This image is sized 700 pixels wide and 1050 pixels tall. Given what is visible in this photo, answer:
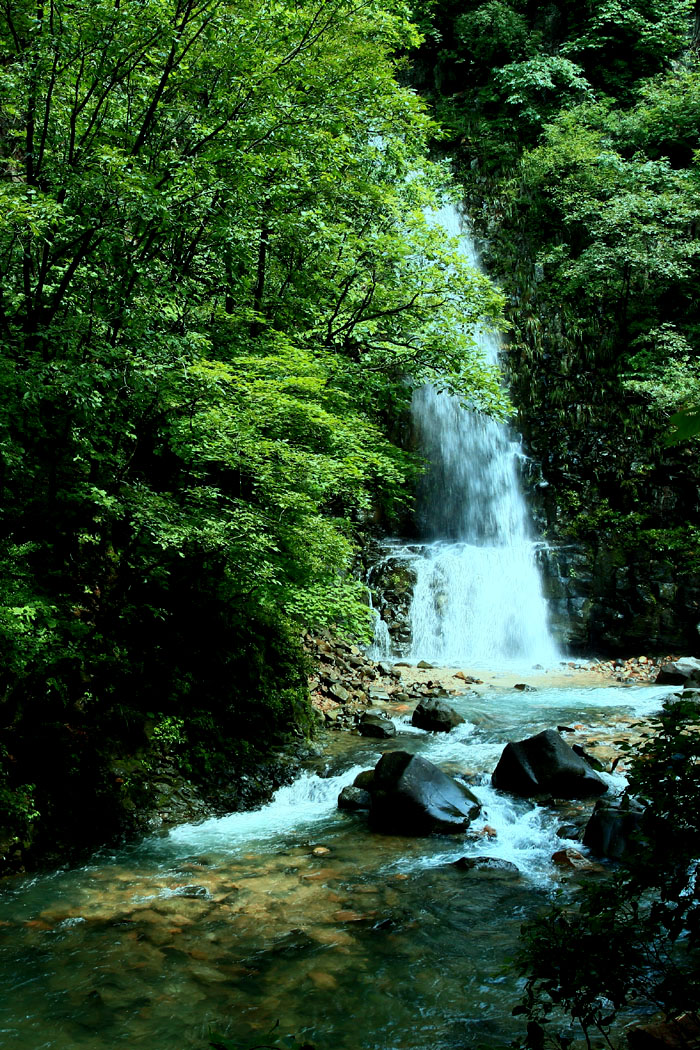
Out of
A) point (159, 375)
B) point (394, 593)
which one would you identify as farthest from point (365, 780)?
point (394, 593)

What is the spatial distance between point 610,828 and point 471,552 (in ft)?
36.9

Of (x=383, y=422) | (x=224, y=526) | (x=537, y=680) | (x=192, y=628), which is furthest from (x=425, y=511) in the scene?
(x=224, y=526)

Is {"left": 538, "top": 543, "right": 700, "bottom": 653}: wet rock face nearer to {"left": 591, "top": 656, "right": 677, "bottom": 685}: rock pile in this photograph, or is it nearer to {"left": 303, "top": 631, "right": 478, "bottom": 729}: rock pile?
{"left": 591, "top": 656, "right": 677, "bottom": 685}: rock pile

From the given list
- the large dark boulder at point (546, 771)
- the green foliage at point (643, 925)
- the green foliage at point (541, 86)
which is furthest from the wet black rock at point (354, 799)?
the green foliage at point (541, 86)

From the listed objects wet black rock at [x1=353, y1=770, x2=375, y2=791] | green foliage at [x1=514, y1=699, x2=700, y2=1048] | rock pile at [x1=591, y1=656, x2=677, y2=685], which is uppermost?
green foliage at [x1=514, y1=699, x2=700, y2=1048]

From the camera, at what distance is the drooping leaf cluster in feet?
17.3

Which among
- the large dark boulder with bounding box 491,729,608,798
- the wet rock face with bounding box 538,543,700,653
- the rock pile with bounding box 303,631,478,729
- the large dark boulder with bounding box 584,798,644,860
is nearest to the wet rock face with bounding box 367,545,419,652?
the rock pile with bounding box 303,631,478,729

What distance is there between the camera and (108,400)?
19.0 feet

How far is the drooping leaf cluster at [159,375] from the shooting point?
5.28 m

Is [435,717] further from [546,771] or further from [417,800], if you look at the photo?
[417,800]

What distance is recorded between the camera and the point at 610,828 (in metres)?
5.78

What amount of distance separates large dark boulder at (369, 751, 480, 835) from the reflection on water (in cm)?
18

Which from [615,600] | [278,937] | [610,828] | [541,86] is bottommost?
[278,937]

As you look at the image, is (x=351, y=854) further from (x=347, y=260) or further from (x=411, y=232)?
(x=411, y=232)
